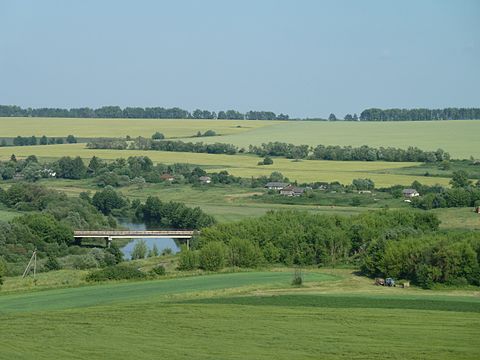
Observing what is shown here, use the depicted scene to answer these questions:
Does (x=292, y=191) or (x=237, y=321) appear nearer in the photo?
(x=237, y=321)

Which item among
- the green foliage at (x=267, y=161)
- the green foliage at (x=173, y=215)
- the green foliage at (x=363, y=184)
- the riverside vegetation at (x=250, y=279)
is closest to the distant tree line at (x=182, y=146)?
the green foliage at (x=267, y=161)

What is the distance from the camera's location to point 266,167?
93.6 metres

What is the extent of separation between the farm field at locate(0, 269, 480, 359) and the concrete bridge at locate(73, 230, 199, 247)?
17772 millimetres

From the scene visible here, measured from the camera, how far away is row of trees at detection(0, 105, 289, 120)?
600 ft

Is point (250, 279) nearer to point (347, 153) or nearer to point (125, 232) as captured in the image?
point (125, 232)

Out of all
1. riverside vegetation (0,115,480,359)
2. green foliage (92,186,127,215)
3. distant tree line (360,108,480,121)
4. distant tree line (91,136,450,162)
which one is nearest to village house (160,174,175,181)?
riverside vegetation (0,115,480,359)

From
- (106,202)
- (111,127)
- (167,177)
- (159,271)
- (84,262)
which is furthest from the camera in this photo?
(111,127)

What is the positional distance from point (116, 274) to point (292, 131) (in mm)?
98709

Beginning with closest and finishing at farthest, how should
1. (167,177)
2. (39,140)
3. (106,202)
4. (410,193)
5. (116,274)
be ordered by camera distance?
(116,274) < (106,202) < (410,193) < (167,177) < (39,140)

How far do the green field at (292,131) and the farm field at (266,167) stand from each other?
1038 centimetres

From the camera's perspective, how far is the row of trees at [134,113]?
183m

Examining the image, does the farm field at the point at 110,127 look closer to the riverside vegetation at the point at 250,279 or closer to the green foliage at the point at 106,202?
the green foliage at the point at 106,202

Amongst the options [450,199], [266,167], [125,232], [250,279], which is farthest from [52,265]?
[266,167]

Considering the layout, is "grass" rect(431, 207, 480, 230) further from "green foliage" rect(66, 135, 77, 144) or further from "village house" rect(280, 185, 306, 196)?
"green foliage" rect(66, 135, 77, 144)
